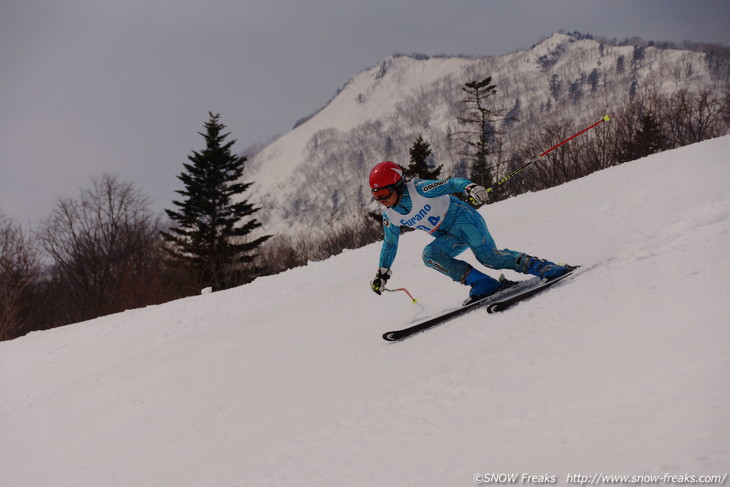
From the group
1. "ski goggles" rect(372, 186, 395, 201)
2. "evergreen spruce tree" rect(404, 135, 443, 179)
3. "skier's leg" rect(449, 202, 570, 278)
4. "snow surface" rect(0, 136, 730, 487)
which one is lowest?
"snow surface" rect(0, 136, 730, 487)

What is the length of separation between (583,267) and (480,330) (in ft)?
5.12

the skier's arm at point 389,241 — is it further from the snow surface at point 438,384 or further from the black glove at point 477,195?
the black glove at point 477,195

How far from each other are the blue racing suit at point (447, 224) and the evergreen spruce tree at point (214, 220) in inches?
901

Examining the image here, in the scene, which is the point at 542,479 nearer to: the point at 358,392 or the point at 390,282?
the point at 358,392

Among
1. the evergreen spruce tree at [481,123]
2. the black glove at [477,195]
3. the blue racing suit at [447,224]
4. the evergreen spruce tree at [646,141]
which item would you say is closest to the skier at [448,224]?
the blue racing suit at [447,224]

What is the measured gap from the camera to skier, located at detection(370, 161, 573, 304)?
15.5ft

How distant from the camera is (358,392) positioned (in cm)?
365

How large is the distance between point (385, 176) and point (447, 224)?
95 centimetres

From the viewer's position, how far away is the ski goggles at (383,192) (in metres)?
4.72

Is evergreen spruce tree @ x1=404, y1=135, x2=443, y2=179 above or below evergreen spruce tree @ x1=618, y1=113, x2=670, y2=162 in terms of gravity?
above

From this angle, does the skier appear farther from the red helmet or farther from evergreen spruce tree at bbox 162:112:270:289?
evergreen spruce tree at bbox 162:112:270:289

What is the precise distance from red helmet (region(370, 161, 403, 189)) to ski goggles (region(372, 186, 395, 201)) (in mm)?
34

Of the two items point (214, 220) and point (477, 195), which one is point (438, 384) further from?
point (214, 220)

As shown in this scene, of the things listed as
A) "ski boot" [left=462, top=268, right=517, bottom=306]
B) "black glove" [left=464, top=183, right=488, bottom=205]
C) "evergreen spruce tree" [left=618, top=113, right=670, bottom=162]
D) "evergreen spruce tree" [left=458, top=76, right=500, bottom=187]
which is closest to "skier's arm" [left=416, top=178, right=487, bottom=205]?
"black glove" [left=464, top=183, right=488, bottom=205]
